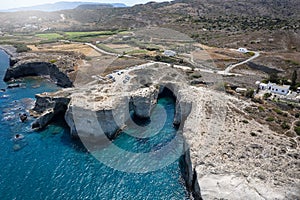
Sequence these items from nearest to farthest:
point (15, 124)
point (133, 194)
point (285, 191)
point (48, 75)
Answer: point (285, 191) → point (133, 194) → point (15, 124) → point (48, 75)

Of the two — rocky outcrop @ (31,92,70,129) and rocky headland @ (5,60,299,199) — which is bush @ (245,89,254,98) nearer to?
rocky headland @ (5,60,299,199)

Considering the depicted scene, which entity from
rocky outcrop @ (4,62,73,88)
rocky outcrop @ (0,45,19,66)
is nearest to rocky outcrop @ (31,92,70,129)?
rocky outcrop @ (4,62,73,88)

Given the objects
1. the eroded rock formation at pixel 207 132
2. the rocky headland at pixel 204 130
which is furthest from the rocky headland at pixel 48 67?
the eroded rock formation at pixel 207 132

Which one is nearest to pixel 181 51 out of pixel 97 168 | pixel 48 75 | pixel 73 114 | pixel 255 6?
pixel 48 75

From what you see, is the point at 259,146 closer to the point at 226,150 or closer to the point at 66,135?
the point at 226,150

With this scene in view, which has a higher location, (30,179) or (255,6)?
(255,6)

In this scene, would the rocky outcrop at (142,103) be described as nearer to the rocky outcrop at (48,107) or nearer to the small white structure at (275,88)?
the rocky outcrop at (48,107)
